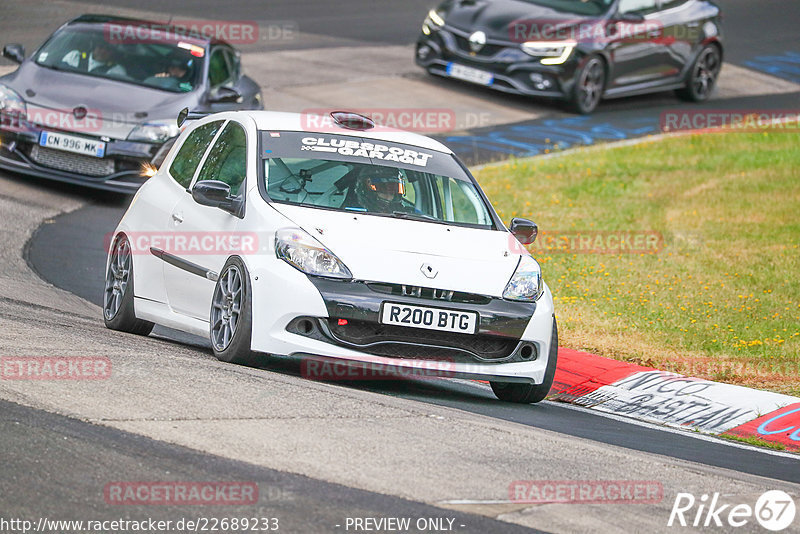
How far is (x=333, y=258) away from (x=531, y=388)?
1609 mm

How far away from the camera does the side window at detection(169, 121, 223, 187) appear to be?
970 cm

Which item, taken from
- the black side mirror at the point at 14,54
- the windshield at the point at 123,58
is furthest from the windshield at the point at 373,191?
the black side mirror at the point at 14,54

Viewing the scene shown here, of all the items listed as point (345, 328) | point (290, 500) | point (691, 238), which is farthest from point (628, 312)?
point (290, 500)

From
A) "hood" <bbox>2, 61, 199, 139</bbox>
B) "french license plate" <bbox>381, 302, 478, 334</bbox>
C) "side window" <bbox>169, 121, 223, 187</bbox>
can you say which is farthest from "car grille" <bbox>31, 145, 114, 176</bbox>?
"french license plate" <bbox>381, 302, 478, 334</bbox>

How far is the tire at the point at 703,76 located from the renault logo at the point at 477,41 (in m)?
3.97

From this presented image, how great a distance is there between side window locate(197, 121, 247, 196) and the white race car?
0.01m

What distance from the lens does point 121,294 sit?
32.2ft

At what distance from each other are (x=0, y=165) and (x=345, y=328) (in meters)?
7.61

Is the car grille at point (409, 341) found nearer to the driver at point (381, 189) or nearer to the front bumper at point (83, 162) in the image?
the driver at point (381, 189)

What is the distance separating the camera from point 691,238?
14.9m

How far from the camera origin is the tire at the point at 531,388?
8.75 meters

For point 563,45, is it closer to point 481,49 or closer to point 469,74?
point 481,49

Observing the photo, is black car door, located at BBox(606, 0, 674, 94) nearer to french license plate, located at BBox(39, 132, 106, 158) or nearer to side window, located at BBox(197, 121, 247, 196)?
french license plate, located at BBox(39, 132, 106, 158)

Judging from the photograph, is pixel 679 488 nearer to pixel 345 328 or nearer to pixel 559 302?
pixel 345 328
